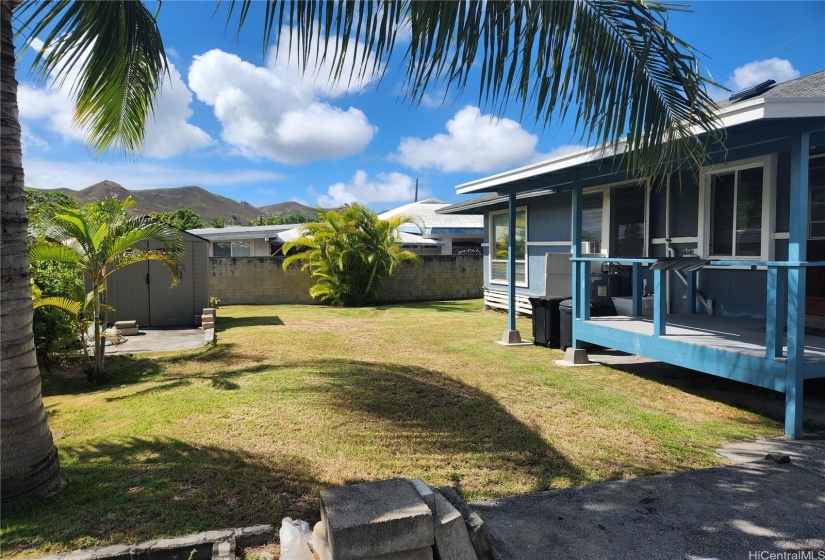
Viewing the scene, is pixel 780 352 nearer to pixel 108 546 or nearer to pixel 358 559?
pixel 358 559

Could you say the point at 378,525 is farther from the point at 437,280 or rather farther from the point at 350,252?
the point at 437,280

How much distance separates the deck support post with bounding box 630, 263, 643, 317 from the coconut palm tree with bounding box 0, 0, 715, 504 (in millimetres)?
4019

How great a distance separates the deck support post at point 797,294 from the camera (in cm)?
471

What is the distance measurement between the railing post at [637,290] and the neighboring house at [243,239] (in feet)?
45.9

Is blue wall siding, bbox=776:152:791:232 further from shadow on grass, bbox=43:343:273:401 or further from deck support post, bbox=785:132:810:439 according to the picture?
shadow on grass, bbox=43:343:273:401

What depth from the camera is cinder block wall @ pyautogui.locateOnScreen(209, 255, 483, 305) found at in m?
16.3

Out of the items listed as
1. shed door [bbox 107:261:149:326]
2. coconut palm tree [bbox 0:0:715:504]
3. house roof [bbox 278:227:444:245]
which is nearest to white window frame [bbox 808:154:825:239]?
coconut palm tree [bbox 0:0:715:504]

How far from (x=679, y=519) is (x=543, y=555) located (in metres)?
1.02

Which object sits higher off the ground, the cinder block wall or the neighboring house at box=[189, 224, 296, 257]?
the neighboring house at box=[189, 224, 296, 257]

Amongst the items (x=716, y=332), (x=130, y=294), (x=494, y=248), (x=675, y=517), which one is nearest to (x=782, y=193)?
(x=716, y=332)

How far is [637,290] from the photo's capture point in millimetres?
8195

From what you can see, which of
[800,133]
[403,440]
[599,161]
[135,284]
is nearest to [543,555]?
[403,440]

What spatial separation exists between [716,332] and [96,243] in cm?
784

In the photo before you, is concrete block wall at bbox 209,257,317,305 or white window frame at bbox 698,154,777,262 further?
concrete block wall at bbox 209,257,317,305
